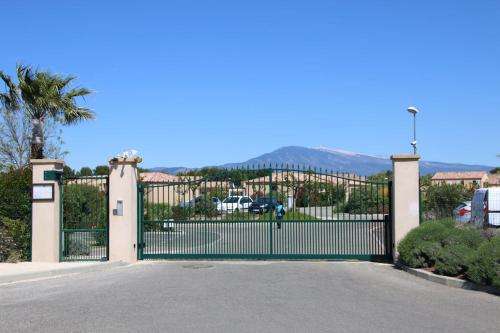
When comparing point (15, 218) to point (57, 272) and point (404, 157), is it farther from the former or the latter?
point (404, 157)

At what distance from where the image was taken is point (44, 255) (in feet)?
53.3

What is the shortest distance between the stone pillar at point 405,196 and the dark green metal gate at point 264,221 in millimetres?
382

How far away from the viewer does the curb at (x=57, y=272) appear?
43.4 ft

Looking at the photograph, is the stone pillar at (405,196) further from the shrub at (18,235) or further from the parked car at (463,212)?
the shrub at (18,235)

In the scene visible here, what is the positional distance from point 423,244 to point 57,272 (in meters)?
8.96

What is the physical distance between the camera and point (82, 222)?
55.9 ft

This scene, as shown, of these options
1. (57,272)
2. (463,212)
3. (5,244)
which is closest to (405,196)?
(463,212)

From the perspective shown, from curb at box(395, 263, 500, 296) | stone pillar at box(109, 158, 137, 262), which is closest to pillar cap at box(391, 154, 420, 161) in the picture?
curb at box(395, 263, 500, 296)

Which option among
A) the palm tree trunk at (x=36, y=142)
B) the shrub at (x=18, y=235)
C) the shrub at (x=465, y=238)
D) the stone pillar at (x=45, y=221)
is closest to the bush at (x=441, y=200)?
the shrub at (x=465, y=238)

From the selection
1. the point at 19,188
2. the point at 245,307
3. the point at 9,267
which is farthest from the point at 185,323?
the point at 19,188

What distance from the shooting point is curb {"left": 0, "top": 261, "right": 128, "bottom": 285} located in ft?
43.4

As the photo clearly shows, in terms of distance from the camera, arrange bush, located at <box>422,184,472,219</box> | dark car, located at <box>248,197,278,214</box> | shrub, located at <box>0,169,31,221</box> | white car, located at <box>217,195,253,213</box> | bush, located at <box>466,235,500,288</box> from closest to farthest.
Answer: bush, located at <box>466,235,500,288</box> < shrub, located at <box>0,169,31,221</box> < dark car, located at <box>248,197,278,214</box> < white car, located at <box>217,195,253,213</box> < bush, located at <box>422,184,472,219</box>

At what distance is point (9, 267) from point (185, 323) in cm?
855

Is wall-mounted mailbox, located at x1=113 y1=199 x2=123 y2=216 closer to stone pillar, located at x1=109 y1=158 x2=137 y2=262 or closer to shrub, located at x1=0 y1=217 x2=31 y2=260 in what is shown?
stone pillar, located at x1=109 y1=158 x2=137 y2=262
